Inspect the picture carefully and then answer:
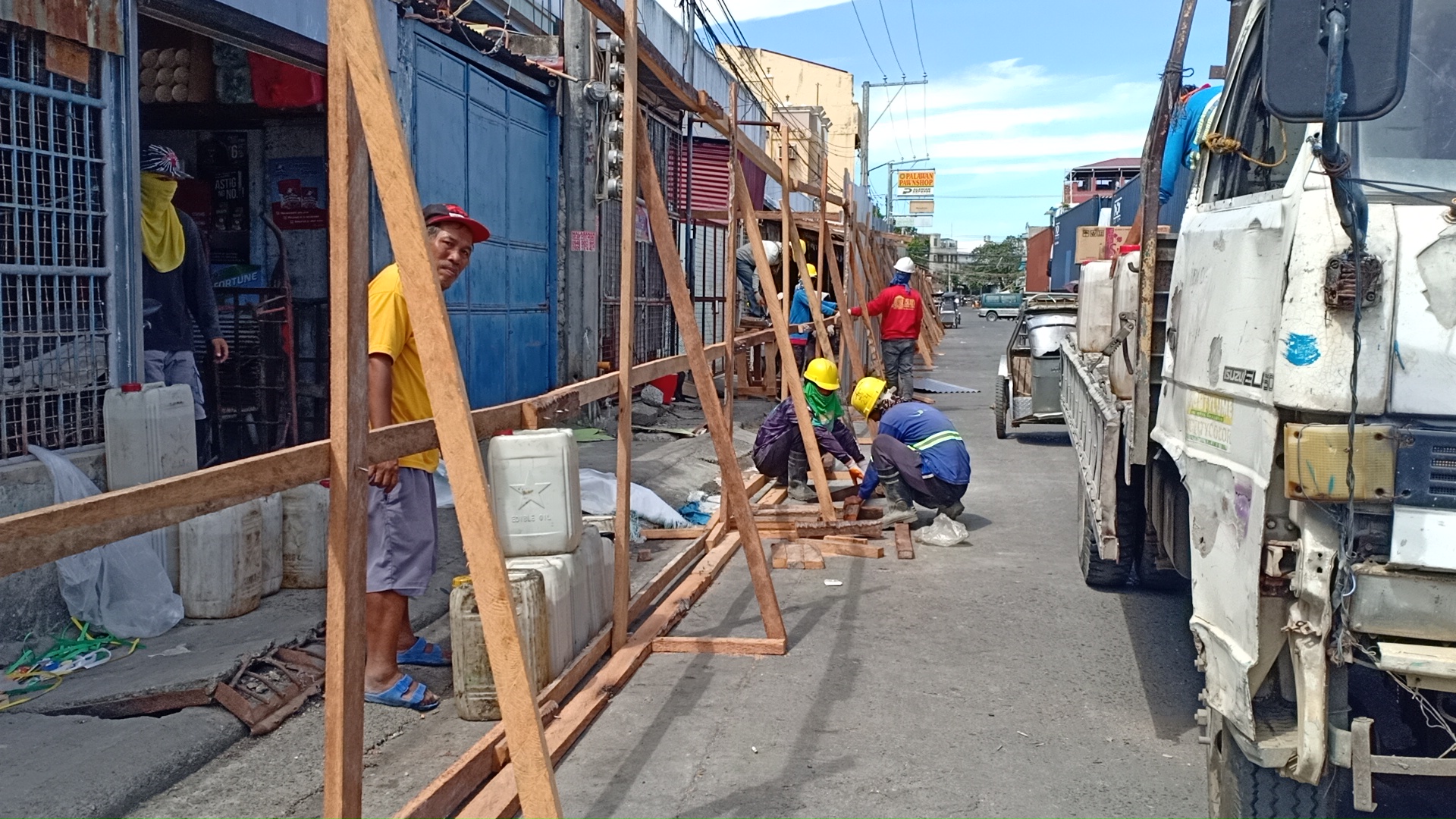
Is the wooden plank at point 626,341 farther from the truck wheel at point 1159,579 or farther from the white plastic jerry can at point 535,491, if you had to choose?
Result: the truck wheel at point 1159,579

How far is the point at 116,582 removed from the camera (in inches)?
191

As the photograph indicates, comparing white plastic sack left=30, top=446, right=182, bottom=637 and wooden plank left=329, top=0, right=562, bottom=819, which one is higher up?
wooden plank left=329, top=0, right=562, bottom=819

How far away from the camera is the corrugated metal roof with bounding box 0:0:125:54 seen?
4.69 metres

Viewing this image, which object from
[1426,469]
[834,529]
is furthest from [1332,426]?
[834,529]

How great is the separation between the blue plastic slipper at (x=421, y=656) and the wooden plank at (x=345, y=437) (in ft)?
6.96

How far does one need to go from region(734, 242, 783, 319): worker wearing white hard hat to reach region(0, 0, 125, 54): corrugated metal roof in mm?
9654

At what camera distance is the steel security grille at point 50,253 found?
190 inches

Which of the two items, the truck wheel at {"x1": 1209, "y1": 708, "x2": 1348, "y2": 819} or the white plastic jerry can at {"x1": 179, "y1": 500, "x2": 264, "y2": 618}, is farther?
the white plastic jerry can at {"x1": 179, "y1": 500, "x2": 264, "y2": 618}

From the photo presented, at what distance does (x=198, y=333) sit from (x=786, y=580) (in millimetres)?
4981

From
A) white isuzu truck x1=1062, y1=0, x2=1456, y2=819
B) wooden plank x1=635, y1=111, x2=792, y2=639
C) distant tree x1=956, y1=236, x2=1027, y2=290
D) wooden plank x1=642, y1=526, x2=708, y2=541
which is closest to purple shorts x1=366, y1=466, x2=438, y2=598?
wooden plank x1=635, y1=111, x2=792, y2=639

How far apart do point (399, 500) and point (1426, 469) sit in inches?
129

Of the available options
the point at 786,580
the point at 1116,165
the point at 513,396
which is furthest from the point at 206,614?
the point at 1116,165

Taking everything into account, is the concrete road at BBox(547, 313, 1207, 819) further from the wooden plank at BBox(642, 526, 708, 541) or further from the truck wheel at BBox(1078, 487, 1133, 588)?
the wooden plank at BBox(642, 526, 708, 541)

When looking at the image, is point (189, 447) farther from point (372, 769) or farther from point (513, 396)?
point (513, 396)
